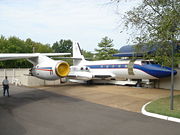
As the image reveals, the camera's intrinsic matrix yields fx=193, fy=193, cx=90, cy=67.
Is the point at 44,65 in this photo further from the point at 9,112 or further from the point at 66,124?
the point at 66,124

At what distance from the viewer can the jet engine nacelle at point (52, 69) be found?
12.2 m

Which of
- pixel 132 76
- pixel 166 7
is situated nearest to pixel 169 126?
pixel 166 7

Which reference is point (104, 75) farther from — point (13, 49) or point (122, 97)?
point (13, 49)

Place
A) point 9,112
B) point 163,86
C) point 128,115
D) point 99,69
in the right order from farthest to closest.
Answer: point 99,69, point 163,86, point 9,112, point 128,115

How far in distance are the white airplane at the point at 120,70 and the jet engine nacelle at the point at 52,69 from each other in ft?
23.4

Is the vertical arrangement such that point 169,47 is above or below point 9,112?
above

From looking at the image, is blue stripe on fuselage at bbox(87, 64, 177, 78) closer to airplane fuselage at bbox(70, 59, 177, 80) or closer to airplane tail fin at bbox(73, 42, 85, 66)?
airplane fuselage at bbox(70, 59, 177, 80)

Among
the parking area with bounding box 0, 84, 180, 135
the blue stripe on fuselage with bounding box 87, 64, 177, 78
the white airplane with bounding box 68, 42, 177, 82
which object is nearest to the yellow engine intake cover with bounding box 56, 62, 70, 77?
the parking area with bounding box 0, 84, 180, 135

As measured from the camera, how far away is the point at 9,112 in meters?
8.86

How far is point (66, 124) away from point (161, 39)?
5.74m

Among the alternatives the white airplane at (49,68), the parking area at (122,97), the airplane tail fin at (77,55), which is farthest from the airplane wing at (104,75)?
the white airplane at (49,68)

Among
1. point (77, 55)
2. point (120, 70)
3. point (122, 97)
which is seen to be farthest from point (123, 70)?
point (77, 55)

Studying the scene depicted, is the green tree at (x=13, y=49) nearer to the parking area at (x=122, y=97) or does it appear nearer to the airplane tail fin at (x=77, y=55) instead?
the airplane tail fin at (x=77, y=55)

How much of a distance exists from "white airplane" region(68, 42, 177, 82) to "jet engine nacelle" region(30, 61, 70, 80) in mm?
7119
